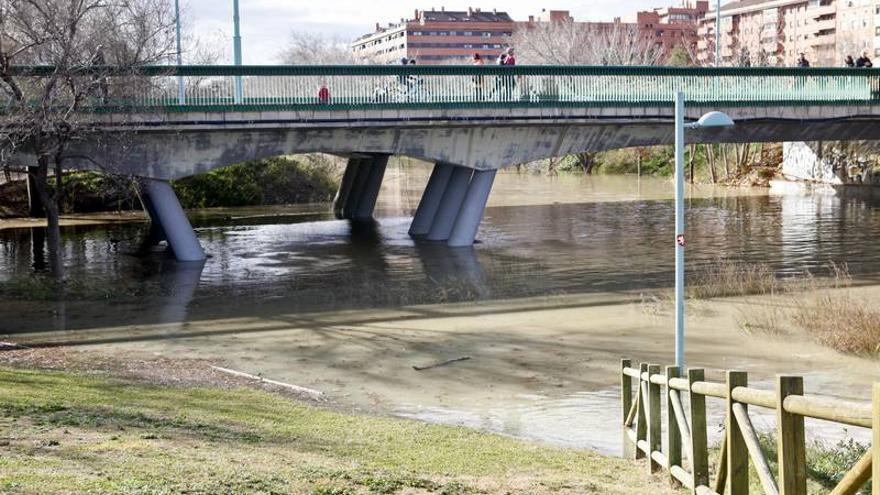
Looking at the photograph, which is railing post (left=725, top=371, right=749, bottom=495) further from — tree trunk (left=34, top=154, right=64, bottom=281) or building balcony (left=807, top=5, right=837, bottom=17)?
building balcony (left=807, top=5, right=837, bottom=17)

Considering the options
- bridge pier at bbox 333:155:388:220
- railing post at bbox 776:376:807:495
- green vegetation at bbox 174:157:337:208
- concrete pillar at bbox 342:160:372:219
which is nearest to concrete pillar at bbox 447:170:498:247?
bridge pier at bbox 333:155:388:220

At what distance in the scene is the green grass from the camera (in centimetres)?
808

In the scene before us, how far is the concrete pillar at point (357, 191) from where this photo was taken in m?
47.8

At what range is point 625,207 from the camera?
1986 inches

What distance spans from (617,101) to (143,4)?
14554mm

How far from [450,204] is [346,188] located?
13694 mm

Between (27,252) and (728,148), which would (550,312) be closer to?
(27,252)

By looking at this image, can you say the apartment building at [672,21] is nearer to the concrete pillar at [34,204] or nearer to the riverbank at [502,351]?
the concrete pillar at [34,204]

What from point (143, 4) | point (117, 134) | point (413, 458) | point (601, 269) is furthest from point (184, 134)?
point (413, 458)

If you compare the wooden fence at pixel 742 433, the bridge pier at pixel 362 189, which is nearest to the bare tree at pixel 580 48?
the bridge pier at pixel 362 189

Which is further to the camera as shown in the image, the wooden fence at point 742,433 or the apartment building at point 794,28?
the apartment building at point 794,28

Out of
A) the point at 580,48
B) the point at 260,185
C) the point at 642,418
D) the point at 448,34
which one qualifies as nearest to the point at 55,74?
the point at 642,418

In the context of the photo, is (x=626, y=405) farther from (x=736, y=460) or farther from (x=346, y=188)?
(x=346, y=188)

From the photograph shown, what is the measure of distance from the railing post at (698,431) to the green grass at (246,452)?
86 cm
